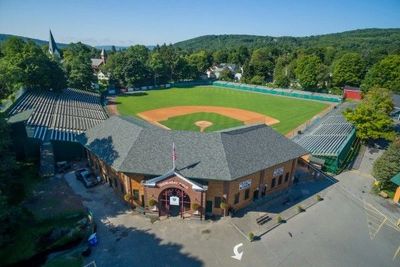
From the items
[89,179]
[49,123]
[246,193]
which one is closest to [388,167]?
[246,193]

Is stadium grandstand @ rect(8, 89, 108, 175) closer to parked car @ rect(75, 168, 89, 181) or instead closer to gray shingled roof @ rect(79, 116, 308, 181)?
parked car @ rect(75, 168, 89, 181)

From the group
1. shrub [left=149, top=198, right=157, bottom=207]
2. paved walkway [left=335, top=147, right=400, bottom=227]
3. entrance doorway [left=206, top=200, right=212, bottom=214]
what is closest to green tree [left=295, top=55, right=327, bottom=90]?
paved walkway [left=335, top=147, right=400, bottom=227]

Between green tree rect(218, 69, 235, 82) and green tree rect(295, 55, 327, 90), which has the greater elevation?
green tree rect(295, 55, 327, 90)

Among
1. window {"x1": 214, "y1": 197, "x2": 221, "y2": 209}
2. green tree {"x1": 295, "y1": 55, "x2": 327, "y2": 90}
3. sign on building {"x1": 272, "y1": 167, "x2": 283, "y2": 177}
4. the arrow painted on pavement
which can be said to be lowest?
the arrow painted on pavement

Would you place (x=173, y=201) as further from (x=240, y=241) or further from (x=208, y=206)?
(x=240, y=241)

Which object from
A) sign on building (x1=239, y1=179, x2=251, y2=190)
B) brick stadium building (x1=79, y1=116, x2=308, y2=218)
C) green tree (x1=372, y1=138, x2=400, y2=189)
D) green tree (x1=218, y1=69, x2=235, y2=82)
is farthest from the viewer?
green tree (x1=218, y1=69, x2=235, y2=82)

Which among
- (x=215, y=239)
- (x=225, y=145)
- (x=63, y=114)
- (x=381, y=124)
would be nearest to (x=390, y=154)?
(x=381, y=124)
